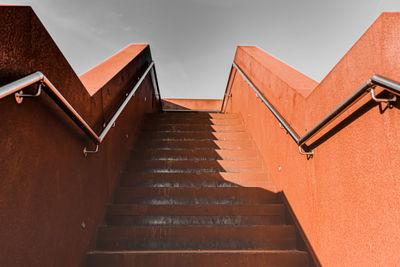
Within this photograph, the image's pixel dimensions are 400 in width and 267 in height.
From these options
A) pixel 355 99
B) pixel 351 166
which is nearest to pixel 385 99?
pixel 355 99

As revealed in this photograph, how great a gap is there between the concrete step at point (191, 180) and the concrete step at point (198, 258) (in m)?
0.94

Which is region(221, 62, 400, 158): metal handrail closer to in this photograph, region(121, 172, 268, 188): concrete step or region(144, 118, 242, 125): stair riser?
region(121, 172, 268, 188): concrete step

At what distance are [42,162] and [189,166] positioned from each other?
1.93 meters

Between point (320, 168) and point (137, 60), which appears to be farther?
point (137, 60)

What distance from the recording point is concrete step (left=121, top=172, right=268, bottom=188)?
9.15 ft

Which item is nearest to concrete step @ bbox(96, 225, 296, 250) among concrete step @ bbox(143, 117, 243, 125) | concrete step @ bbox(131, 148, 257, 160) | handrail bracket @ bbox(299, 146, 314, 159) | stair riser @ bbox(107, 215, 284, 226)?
stair riser @ bbox(107, 215, 284, 226)

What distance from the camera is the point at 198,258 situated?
6.11 ft

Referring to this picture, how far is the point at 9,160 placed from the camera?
A: 1.08 metres

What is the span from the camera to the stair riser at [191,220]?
230 centimetres

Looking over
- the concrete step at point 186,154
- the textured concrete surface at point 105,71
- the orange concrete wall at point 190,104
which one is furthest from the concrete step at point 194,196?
the orange concrete wall at point 190,104

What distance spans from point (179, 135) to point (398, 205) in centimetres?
314

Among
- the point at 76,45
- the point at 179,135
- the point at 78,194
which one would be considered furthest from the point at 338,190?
the point at 76,45

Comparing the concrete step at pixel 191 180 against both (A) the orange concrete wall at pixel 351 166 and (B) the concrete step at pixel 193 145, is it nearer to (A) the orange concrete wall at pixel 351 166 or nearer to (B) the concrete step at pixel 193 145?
(A) the orange concrete wall at pixel 351 166

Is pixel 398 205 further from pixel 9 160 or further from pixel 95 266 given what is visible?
pixel 95 266
